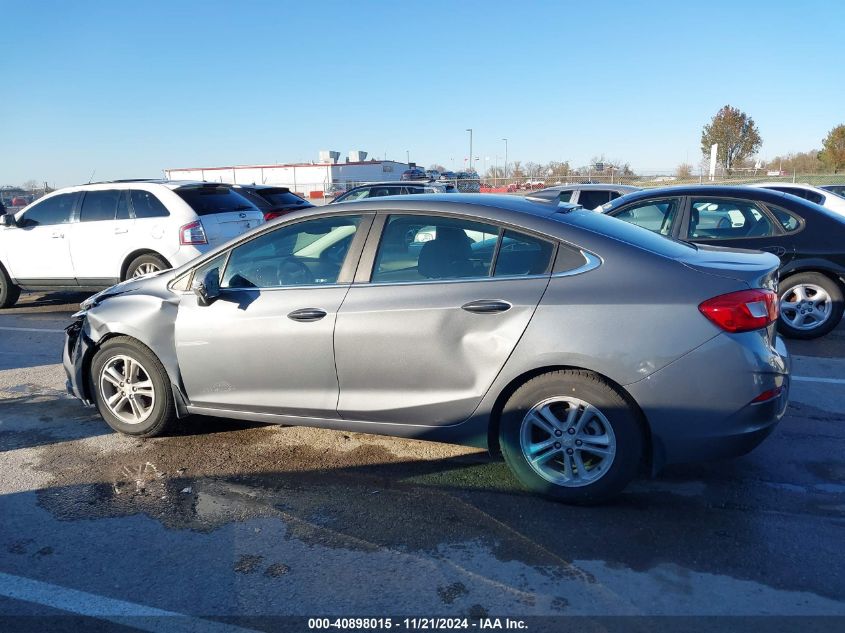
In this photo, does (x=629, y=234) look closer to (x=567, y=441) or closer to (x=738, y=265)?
(x=738, y=265)

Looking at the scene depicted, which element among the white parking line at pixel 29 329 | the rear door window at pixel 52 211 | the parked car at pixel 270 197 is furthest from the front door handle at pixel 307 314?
the parked car at pixel 270 197

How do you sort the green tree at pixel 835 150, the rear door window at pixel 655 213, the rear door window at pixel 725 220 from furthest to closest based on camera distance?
the green tree at pixel 835 150 < the rear door window at pixel 655 213 < the rear door window at pixel 725 220

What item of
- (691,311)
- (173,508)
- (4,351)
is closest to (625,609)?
(691,311)

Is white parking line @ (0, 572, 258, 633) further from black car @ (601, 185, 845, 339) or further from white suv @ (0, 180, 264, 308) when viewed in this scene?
white suv @ (0, 180, 264, 308)

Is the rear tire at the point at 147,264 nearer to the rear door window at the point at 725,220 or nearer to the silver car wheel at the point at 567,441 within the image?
the rear door window at the point at 725,220

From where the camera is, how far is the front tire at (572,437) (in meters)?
3.58

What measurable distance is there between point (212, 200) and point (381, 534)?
291 inches

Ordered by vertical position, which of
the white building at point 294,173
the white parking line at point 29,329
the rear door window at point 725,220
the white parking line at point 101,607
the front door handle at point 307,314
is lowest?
the white parking line at point 101,607

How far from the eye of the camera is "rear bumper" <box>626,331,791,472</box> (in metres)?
3.42

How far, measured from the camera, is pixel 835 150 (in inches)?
1818

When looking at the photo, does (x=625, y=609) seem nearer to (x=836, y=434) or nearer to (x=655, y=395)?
(x=655, y=395)

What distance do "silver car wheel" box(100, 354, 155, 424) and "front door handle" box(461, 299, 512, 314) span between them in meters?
2.36

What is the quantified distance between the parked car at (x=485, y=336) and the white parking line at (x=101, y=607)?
1.53 meters

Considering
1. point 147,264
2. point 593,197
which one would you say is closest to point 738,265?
point 147,264
